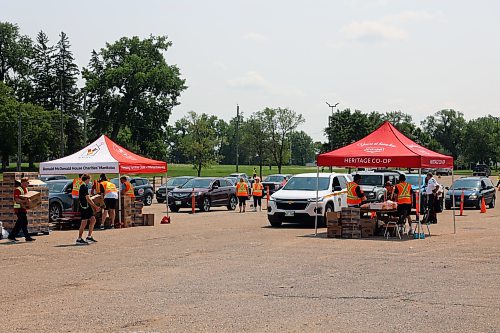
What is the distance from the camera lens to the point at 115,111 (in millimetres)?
83312

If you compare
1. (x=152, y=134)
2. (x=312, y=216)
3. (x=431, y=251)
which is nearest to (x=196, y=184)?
(x=312, y=216)

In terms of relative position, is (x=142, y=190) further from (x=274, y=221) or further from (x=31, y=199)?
(x=31, y=199)

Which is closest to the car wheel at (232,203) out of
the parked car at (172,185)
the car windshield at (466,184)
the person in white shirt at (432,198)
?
the parked car at (172,185)

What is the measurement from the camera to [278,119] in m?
96.0

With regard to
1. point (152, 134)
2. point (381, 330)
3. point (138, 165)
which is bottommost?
point (381, 330)

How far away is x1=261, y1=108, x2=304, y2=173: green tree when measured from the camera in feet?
312

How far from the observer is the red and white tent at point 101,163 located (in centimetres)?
2366

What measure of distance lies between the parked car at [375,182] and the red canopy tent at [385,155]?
21.6ft

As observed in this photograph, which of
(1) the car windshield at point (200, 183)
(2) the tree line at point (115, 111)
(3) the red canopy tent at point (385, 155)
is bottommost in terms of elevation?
(1) the car windshield at point (200, 183)

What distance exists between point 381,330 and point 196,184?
26948mm

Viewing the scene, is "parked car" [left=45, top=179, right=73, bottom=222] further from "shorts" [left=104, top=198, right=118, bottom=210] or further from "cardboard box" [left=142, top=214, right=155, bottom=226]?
"shorts" [left=104, top=198, right=118, bottom=210]

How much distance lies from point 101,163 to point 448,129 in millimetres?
166669

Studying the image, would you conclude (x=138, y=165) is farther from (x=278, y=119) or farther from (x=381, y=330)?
(x=278, y=119)

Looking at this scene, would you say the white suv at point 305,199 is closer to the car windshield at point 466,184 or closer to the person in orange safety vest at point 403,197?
the person in orange safety vest at point 403,197
